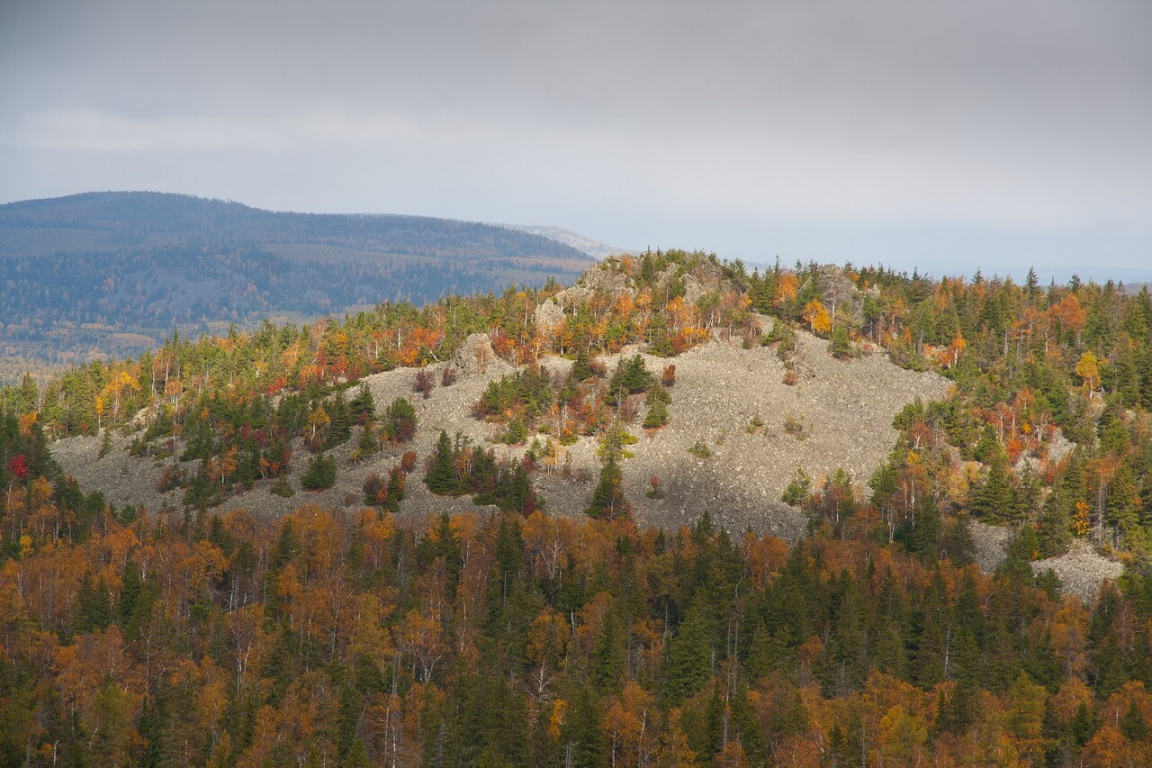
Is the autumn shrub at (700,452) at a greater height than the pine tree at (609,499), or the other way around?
the autumn shrub at (700,452)

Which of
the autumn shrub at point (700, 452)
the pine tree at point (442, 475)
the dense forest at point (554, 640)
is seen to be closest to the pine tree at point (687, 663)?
the dense forest at point (554, 640)

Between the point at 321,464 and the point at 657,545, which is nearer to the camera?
the point at 657,545

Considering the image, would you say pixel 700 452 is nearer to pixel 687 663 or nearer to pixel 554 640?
pixel 554 640

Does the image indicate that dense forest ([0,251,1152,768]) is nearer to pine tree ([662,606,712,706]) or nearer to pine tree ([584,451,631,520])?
pine tree ([662,606,712,706])

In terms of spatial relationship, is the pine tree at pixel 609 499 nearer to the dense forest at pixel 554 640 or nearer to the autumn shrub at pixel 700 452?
the dense forest at pixel 554 640

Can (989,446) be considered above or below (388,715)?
above

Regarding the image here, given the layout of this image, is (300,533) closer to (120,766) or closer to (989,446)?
(120,766)

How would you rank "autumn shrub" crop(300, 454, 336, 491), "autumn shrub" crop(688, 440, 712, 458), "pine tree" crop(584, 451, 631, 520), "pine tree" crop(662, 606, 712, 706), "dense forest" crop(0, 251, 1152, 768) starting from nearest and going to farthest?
1. "dense forest" crop(0, 251, 1152, 768)
2. "pine tree" crop(662, 606, 712, 706)
3. "pine tree" crop(584, 451, 631, 520)
4. "autumn shrub" crop(300, 454, 336, 491)
5. "autumn shrub" crop(688, 440, 712, 458)

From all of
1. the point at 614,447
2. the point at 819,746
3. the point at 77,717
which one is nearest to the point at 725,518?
the point at 614,447

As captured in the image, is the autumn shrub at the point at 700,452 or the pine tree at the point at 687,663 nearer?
the pine tree at the point at 687,663

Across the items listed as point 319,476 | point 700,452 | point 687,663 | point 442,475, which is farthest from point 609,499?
point 687,663

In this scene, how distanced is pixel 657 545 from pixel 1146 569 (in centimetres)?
7069

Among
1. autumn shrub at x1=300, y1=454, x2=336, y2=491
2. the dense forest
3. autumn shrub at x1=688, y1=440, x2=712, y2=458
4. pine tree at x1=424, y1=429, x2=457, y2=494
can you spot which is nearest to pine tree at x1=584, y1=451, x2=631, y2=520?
the dense forest

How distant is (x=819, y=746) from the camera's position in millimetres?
102688
